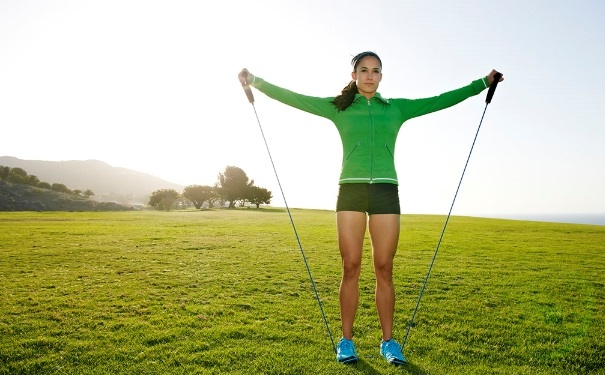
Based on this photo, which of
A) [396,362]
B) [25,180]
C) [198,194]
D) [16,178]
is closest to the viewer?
[396,362]

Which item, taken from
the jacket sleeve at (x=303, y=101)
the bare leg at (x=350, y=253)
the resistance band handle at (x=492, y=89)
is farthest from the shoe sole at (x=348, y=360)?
the resistance band handle at (x=492, y=89)

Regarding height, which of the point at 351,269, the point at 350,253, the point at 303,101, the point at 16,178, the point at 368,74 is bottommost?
the point at 351,269

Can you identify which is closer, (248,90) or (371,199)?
(371,199)

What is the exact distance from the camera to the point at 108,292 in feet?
26.6

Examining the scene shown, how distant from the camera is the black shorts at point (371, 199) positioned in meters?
4.31

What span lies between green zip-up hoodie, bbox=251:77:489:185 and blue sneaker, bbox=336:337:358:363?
1909 mm

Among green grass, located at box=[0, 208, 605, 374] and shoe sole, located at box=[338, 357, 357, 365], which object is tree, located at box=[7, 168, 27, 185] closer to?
green grass, located at box=[0, 208, 605, 374]

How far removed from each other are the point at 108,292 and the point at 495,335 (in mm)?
7464

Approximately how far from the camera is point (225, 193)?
96.6 m

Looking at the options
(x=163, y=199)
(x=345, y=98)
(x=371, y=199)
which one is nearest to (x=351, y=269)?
(x=371, y=199)

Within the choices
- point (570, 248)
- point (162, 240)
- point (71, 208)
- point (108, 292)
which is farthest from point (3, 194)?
point (570, 248)

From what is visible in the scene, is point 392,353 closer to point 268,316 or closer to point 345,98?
point 268,316

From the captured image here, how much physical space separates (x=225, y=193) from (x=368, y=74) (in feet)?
310

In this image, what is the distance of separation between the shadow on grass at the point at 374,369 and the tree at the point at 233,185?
301 ft
